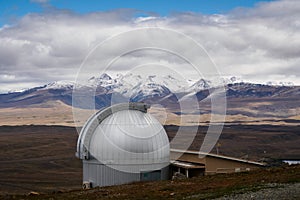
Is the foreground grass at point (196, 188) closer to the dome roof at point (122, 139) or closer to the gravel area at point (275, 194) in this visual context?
the gravel area at point (275, 194)

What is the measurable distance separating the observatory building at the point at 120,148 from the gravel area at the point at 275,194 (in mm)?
10866

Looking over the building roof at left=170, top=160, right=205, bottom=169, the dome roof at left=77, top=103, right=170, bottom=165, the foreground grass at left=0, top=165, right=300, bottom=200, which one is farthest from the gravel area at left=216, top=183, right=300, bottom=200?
the building roof at left=170, top=160, right=205, bottom=169

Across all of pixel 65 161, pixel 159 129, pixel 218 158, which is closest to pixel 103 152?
pixel 159 129

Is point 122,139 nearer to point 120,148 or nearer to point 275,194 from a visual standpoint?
point 120,148

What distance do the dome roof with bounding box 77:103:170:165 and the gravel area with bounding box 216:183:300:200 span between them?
10829mm

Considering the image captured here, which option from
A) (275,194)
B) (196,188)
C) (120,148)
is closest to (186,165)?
(120,148)

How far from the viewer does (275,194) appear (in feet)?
64.2

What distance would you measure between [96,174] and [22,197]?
609 cm

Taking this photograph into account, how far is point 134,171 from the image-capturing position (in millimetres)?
30906

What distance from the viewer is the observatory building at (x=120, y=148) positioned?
100 ft

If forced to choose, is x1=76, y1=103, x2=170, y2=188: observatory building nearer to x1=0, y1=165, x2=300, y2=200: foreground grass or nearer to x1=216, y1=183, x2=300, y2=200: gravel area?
x1=0, y1=165, x2=300, y2=200: foreground grass

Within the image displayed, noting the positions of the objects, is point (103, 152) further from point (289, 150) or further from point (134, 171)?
point (289, 150)

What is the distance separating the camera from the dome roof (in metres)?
30.5

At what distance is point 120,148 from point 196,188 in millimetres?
7489
